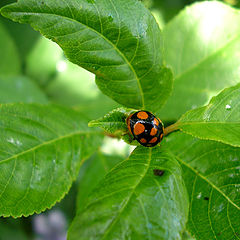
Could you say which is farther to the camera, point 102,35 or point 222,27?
point 222,27

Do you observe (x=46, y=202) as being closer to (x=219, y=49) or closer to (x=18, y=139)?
(x=18, y=139)

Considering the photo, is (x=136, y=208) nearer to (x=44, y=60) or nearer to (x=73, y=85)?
(x=73, y=85)

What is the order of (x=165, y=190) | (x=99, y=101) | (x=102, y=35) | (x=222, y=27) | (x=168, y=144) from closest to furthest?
1. (x=165, y=190)
2. (x=102, y=35)
3. (x=168, y=144)
4. (x=222, y=27)
5. (x=99, y=101)

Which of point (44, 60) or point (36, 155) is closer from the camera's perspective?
point (36, 155)

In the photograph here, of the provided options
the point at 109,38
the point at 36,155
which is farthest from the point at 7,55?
the point at 109,38

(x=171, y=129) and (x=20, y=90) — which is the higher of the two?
(x=171, y=129)

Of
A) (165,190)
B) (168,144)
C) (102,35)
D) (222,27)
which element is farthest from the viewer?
(222,27)

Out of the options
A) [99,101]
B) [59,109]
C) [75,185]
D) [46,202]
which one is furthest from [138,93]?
[75,185]

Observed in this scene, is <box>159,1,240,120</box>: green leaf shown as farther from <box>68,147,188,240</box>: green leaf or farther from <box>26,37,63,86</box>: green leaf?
<box>26,37,63,86</box>: green leaf
